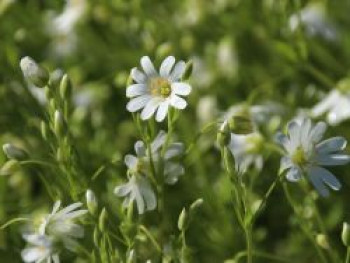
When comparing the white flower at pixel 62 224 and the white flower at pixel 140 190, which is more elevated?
the white flower at pixel 62 224

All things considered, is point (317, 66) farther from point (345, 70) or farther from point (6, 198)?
point (6, 198)

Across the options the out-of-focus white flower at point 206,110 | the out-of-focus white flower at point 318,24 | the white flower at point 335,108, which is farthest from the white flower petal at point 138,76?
the out-of-focus white flower at point 318,24

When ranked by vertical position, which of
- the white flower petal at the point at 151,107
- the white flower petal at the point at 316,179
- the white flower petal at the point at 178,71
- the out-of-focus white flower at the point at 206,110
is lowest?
the out-of-focus white flower at the point at 206,110

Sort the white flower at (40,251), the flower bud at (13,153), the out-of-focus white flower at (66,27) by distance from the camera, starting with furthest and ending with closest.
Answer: the out-of-focus white flower at (66,27)
the flower bud at (13,153)
the white flower at (40,251)

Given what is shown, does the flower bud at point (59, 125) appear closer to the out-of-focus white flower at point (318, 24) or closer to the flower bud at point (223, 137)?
the flower bud at point (223, 137)

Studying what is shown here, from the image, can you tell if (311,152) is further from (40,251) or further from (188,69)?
(40,251)

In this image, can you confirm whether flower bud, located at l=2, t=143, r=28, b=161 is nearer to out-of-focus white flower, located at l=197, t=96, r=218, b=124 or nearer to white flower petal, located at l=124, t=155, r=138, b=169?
white flower petal, located at l=124, t=155, r=138, b=169

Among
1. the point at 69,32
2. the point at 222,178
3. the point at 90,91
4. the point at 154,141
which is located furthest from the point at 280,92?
the point at 154,141

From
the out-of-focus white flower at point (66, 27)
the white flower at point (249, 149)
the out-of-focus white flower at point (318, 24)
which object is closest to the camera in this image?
the white flower at point (249, 149)
